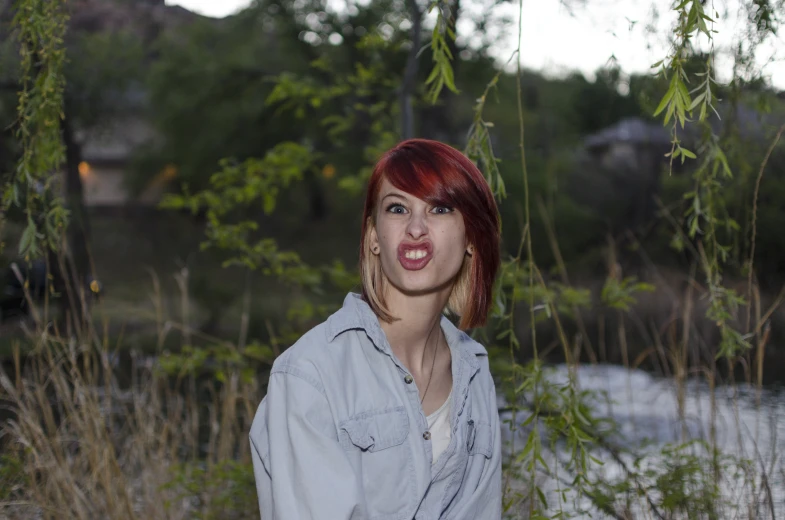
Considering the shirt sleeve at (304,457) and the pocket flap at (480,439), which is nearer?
the shirt sleeve at (304,457)

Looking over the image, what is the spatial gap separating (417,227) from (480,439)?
1.45 feet

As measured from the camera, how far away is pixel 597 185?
17.6 metres

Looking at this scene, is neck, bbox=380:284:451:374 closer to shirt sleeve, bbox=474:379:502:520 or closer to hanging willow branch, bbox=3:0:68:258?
shirt sleeve, bbox=474:379:502:520

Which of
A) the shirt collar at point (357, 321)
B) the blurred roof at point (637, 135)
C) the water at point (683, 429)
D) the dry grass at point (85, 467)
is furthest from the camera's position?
the blurred roof at point (637, 135)

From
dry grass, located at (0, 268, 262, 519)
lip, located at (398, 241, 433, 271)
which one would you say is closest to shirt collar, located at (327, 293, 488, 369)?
lip, located at (398, 241, 433, 271)

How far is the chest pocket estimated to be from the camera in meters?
1.57

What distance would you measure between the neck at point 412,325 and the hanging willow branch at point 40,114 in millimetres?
1260

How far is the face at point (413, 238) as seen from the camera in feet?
5.67

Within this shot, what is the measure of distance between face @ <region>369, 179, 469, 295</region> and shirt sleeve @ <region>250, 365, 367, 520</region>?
12.1 inches

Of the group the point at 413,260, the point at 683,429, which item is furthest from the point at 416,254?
the point at 683,429

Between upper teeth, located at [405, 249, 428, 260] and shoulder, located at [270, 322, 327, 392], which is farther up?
upper teeth, located at [405, 249, 428, 260]

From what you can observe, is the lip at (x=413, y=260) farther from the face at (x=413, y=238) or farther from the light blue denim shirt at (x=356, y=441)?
the light blue denim shirt at (x=356, y=441)

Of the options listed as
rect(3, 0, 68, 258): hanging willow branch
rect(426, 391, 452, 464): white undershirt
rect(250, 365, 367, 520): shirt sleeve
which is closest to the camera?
rect(250, 365, 367, 520): shirt sleeve

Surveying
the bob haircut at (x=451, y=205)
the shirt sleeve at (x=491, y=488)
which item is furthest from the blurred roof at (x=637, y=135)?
the shirt sleeve at (x=491, y=488)
